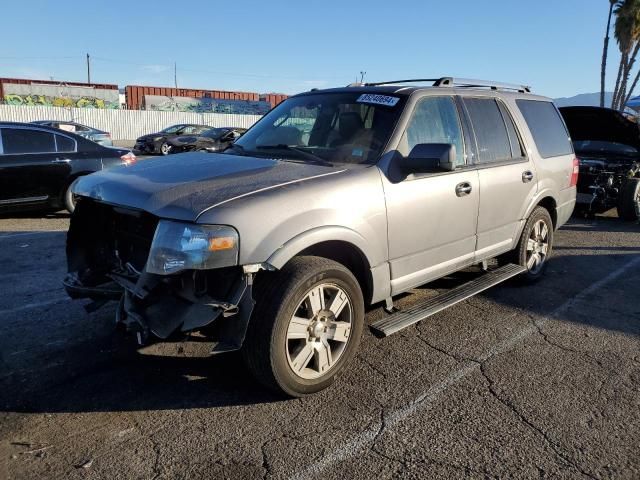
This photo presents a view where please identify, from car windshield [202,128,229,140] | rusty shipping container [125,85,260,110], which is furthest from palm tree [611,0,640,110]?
rusty shipping container [125,85,260,110]

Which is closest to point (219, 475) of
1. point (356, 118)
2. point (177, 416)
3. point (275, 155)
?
point (177, 416)

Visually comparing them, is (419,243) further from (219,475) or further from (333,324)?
(219,475)

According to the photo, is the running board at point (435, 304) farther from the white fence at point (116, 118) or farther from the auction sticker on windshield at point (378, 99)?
the white fence at point (116, 118)

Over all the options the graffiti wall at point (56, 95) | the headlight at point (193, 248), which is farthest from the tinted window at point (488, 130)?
the graffiti wall at point (56, 95)

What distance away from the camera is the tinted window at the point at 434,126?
3.91 metres

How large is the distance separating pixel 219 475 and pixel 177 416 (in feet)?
2.04

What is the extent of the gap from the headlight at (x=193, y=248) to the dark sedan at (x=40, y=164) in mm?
5837

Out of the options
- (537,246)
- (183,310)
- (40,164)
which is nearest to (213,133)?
(40,164)

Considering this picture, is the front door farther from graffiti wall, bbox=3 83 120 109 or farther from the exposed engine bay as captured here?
graffiti wall, bbox=3 83 120 109

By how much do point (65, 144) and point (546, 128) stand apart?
7310 mm

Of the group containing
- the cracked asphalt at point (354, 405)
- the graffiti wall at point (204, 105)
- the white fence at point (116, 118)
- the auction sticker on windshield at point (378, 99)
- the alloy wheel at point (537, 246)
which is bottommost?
the cracked asphalt at point (354, 405)

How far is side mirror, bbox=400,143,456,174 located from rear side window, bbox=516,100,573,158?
2118 mm

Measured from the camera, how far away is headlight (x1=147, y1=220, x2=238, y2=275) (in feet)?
9.10

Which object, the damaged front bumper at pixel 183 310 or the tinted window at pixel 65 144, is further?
the tinted window at pixel 65 144
